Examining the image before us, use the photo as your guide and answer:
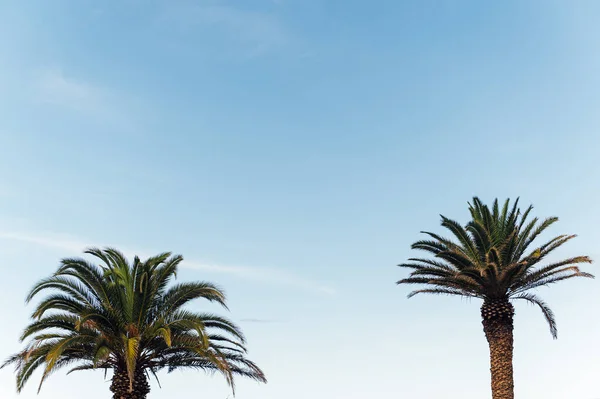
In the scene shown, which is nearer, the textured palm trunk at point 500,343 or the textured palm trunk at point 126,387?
the textured palm trunk at point 126,387

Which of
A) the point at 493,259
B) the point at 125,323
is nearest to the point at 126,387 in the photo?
the point at 125,323

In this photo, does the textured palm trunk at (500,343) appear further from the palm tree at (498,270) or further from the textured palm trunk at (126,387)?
the textured palm trunk at (126,387)

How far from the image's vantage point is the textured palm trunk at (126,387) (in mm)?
28094

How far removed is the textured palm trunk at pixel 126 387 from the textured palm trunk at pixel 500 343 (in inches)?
635

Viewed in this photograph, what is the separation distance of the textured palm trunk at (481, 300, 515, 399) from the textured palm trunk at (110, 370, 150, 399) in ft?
52.9

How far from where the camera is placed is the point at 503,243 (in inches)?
1284

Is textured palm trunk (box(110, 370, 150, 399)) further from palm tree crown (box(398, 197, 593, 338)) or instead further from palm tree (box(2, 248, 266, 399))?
palm tree crown (box(398, 197, 593, 338))

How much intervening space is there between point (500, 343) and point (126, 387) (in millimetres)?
17277

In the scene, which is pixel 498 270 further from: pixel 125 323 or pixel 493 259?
pixel 125 323

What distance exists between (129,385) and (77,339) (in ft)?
10.4

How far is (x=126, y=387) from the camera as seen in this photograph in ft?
92.5

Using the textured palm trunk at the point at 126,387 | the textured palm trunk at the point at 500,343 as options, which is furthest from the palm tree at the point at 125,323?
the textured palm trunk at the point at 500,343

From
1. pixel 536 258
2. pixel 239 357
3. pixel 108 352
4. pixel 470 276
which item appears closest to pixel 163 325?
pixel 108 352

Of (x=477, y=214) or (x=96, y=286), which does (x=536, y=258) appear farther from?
(x=96, y=286)
